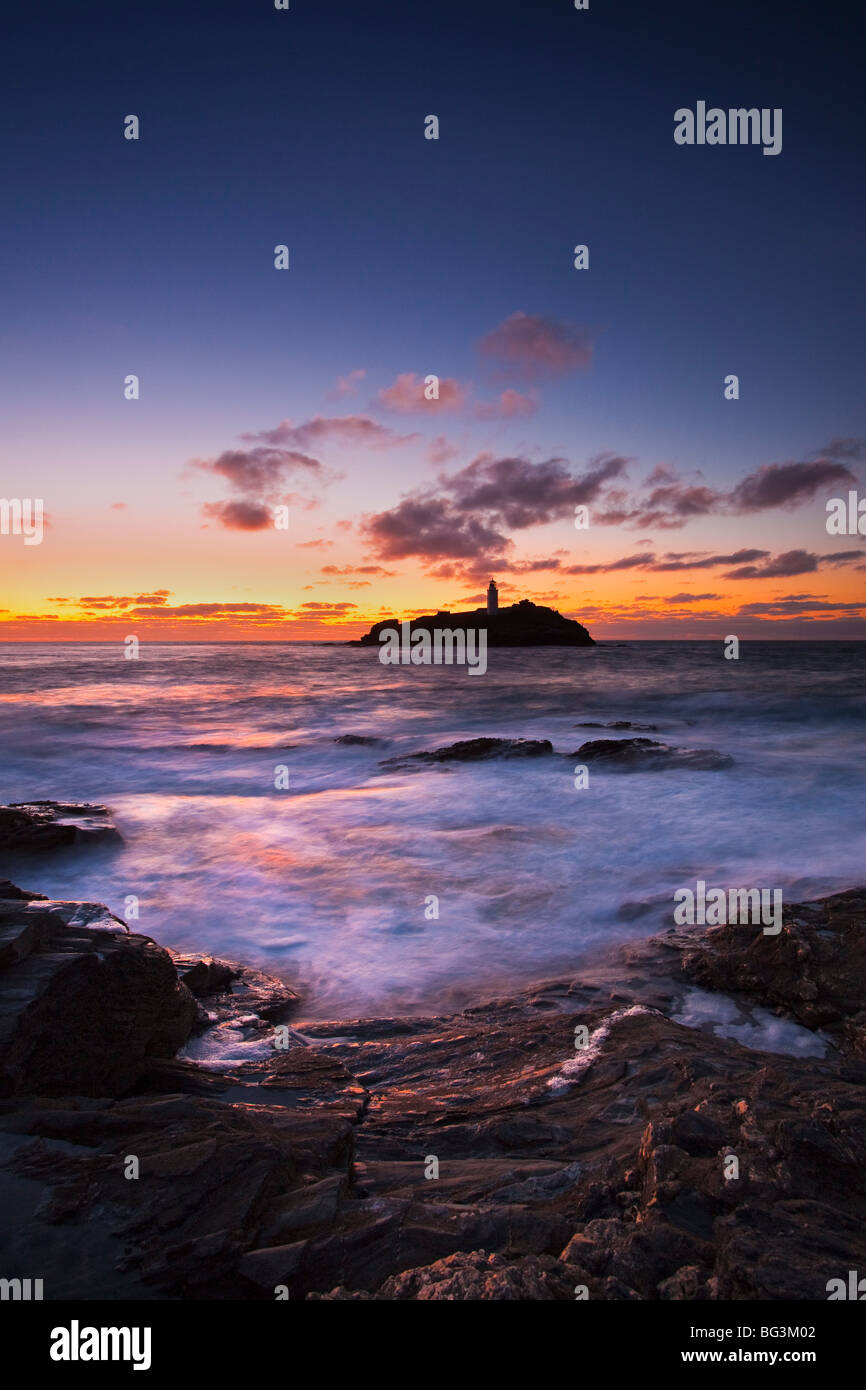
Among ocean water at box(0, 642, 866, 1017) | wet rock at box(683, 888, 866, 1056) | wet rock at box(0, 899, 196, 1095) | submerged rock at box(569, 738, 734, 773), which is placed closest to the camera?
wet rock at box(0, 899, 196, 1095)

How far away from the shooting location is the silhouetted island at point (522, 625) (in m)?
115

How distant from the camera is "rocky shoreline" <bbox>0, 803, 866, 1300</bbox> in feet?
7.39

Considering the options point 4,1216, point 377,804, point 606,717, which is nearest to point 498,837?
point 377,804

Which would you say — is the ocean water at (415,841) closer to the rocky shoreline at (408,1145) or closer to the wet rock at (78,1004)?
the rocky shoreline at (408,1145)

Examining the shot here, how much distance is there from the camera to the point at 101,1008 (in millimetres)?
4012

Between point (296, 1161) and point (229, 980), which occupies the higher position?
point (296, 1161)

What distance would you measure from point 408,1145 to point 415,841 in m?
7.94

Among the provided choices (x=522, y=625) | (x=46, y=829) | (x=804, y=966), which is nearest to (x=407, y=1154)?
(x=804, y=966)

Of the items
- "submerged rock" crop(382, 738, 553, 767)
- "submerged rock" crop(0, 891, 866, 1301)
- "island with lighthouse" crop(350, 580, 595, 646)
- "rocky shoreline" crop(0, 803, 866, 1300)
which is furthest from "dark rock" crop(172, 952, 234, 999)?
"island with lighthouse" crop(350, 580, 595, 646)

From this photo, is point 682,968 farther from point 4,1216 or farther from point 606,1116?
point 4,1216

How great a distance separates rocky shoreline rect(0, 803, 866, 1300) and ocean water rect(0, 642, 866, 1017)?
193 cm

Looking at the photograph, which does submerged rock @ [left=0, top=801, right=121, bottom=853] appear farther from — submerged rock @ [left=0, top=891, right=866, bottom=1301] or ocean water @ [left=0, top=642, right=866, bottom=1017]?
submerged rock @ [left=0, top=891, right=866, bottom=1301]

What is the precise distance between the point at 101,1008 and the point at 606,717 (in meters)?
26.5

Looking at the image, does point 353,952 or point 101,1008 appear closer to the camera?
point 101,1008
